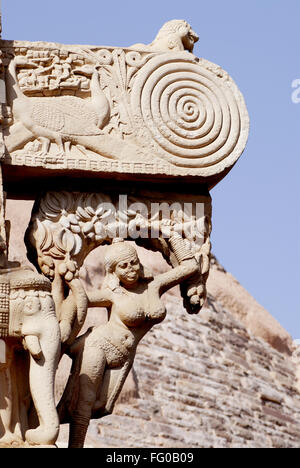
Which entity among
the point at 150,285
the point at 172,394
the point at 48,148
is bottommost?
the point at 150,285

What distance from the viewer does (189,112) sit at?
38.5 feet

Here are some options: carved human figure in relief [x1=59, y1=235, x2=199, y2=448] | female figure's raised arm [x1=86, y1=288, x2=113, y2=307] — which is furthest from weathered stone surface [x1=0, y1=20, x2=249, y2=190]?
female figure's raised arm [x1=86, y1=288, x2=113, y2=307]

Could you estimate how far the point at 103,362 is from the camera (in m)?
11.0

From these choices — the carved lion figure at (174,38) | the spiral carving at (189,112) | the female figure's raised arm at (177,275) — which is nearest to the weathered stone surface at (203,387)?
the carved lion figure at (174,38)

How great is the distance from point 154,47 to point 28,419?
3587 mm

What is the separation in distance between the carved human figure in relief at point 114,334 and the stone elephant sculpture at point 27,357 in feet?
1.59

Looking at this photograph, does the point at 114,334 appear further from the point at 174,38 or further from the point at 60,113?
the point at 174,38

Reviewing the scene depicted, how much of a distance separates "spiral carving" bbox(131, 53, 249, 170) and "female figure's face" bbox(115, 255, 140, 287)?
0.94 meters

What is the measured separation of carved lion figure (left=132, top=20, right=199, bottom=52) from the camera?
39.7 feet

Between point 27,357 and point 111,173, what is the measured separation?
1789 millimetres

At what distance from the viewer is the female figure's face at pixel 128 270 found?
37.1 feet

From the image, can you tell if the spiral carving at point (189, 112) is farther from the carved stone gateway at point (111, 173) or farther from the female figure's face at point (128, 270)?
the female figure's face at point (128, 270)
